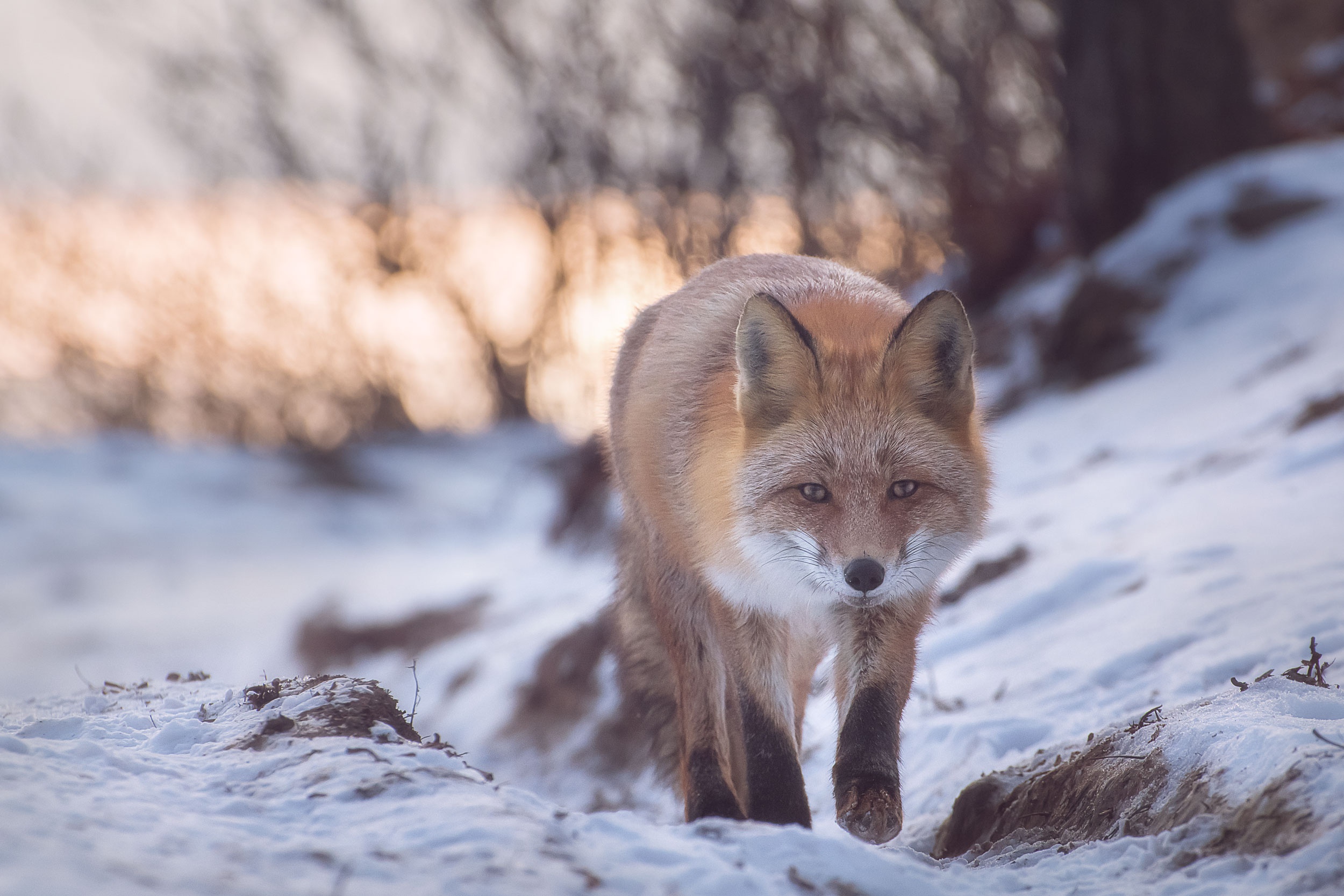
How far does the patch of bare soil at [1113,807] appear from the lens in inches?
94.4

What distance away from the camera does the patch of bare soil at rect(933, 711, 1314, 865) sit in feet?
7.87

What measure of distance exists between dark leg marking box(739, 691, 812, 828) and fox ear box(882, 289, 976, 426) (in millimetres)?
1103

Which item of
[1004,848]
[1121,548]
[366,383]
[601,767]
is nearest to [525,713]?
[601,767]

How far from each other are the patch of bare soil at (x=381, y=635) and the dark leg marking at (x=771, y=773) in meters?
6.41

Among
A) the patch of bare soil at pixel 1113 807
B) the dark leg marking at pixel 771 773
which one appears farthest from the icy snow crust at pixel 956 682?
the dark leg marking at pixel 771 773

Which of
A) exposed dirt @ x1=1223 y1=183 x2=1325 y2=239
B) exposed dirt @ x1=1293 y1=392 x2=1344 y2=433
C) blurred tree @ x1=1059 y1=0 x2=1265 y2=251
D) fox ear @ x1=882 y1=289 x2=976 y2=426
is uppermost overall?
blurred tree @ x1=1059 y1=0 x2=1265 y2=251

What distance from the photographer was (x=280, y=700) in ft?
10.2

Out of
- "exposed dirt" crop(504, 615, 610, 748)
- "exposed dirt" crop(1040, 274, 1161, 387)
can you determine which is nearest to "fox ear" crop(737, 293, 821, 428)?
"exposed dirt" crop(504, 615, 610, 748)

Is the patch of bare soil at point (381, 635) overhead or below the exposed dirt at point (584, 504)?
below

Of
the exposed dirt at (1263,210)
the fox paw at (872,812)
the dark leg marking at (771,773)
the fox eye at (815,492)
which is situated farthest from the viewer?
the exposed dirt at (1263,210)

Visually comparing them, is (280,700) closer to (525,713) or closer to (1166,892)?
(1166,892)

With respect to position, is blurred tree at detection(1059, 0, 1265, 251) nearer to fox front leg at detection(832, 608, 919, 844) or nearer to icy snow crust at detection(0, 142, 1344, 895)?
icy snow crust at detection(0, 142, 1344, 895)

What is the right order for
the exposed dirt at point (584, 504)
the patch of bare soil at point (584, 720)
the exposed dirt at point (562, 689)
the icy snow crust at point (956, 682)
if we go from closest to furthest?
the icy snow crust at point (956, 682), the patch of bare soil at point (584, 720), the exposed dirt at point (562, 689), the exposed dirt at point (584, 504)

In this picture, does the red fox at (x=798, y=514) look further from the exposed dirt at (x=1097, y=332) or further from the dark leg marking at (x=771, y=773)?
the exposed dirt at (x=1097, y=332)
